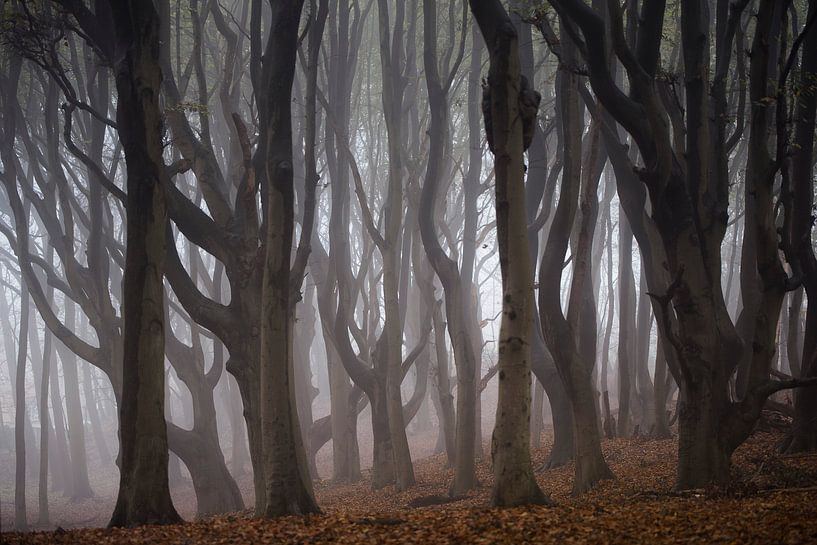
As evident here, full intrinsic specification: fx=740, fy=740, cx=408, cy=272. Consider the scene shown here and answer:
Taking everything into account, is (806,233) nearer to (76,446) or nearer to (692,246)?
(692,246)

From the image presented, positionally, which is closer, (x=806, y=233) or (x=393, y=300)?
(x=806, y=233)

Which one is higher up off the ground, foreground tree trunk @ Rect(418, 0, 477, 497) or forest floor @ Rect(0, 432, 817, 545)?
foreground tree trunk @ Rect(418, 0, 477, 497)

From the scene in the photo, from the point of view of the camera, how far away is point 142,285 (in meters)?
7.48

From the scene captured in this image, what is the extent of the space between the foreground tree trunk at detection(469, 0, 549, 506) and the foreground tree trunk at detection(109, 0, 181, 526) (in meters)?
3.29

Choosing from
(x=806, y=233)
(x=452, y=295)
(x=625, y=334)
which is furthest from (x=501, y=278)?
(x=625, y=334)

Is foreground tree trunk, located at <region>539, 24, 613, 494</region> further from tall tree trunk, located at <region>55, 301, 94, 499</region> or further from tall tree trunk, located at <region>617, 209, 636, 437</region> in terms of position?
tall tree trunk, located at <region>55, 301, 94, 499</region>

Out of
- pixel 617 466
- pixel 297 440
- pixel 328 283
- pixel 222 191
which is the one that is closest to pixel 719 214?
pixel 617 466

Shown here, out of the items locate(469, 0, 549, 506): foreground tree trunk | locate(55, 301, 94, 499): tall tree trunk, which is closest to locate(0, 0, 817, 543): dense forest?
locate(469, 0, 549, 506): foreground tree trunk

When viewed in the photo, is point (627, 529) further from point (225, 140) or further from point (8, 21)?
point (225, 140)

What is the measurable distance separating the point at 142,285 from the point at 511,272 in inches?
146

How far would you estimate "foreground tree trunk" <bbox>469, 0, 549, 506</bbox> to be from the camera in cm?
645

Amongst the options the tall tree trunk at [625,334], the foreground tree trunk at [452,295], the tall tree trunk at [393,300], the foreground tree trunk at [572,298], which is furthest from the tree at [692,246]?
the tall tree trunk at [625,334]

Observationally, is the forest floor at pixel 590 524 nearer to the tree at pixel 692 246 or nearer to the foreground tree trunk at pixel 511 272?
the foreground tree trunk at pixel 511 272

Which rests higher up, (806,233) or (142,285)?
(806,233)
